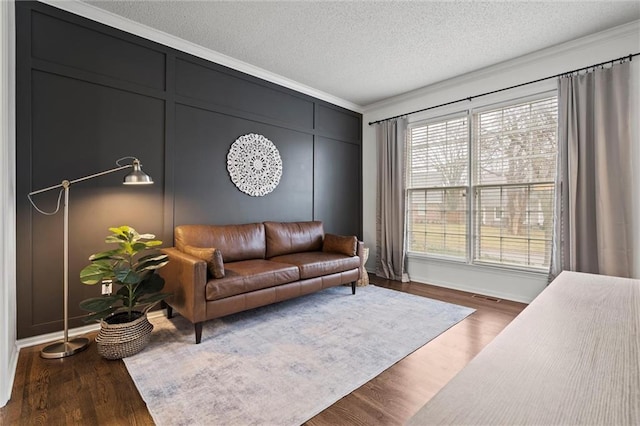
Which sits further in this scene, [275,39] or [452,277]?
[452,277]

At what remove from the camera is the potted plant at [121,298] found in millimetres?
2115

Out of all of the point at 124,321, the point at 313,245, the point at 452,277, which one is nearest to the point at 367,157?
the point at 313,245

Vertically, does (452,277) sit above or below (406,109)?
below

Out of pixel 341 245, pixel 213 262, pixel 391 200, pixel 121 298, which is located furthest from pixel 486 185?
pixel 121 298

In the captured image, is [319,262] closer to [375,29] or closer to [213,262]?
[213,262]

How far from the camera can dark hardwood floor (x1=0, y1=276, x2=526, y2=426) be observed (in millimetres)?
1576

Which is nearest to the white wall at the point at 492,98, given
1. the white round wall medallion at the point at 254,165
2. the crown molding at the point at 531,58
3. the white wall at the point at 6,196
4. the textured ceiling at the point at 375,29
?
the crown molding at the point at 531,58

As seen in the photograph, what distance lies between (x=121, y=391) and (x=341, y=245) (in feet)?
8.36

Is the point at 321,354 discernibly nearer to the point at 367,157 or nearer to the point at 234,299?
the point at 234,299

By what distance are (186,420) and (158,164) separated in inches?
90.1

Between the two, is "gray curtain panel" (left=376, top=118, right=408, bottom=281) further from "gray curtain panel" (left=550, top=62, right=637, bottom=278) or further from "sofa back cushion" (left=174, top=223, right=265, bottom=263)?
"sofa back cushion" (left=174, top=223, right=265, bottom=263)

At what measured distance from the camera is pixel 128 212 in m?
2.82

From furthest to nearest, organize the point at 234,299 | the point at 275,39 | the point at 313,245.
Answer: the point at 313,245 < the point at 275,39 < the point at 234,299

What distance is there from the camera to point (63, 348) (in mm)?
2252
